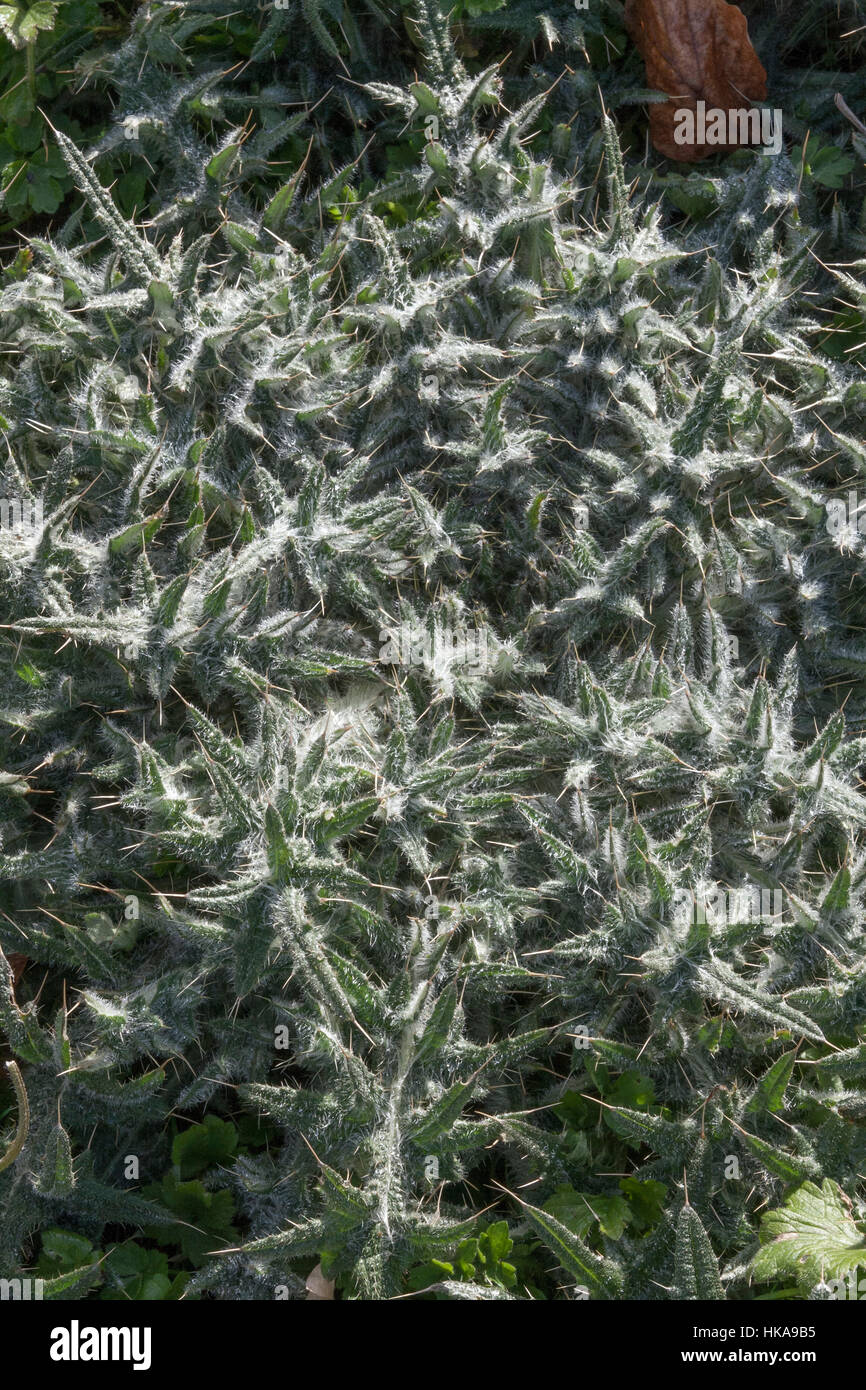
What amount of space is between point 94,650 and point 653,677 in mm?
1506

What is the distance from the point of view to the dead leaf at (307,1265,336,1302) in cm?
255

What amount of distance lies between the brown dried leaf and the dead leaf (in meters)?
3.43

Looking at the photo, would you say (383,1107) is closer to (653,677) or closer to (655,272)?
(653,677)

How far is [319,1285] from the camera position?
2.57m

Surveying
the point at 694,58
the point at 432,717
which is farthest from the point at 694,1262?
the point at 694,58

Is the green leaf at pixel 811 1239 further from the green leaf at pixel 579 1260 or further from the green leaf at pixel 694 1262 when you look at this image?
the green leaf at pixel 579 1260

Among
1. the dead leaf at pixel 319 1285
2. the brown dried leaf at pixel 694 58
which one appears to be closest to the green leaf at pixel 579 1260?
the dead leaf at pixel 319 1285

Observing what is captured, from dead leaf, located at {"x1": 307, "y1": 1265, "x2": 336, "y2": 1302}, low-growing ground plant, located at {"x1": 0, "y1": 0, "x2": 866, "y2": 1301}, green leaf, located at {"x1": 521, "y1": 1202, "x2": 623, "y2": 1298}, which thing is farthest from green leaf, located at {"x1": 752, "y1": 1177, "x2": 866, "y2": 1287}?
dead leaf, located at {"x1": 307, "y1": 1265, "x2": 336, "y2": 1302}

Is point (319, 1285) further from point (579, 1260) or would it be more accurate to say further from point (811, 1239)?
point (811, 1239)

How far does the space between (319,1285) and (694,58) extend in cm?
367

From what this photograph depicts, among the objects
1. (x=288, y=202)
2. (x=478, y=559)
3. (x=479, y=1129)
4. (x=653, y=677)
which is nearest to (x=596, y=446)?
(x=478, y=559)

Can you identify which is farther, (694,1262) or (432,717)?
(432,717)

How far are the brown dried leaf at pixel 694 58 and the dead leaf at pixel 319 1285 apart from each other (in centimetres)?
343

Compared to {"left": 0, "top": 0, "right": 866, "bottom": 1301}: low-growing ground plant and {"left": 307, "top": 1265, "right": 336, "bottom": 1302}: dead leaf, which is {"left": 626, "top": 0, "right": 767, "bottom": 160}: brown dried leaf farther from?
{"left": 307, "top": 1265, "right": 336, "bottom": 1302}: dead leaf
